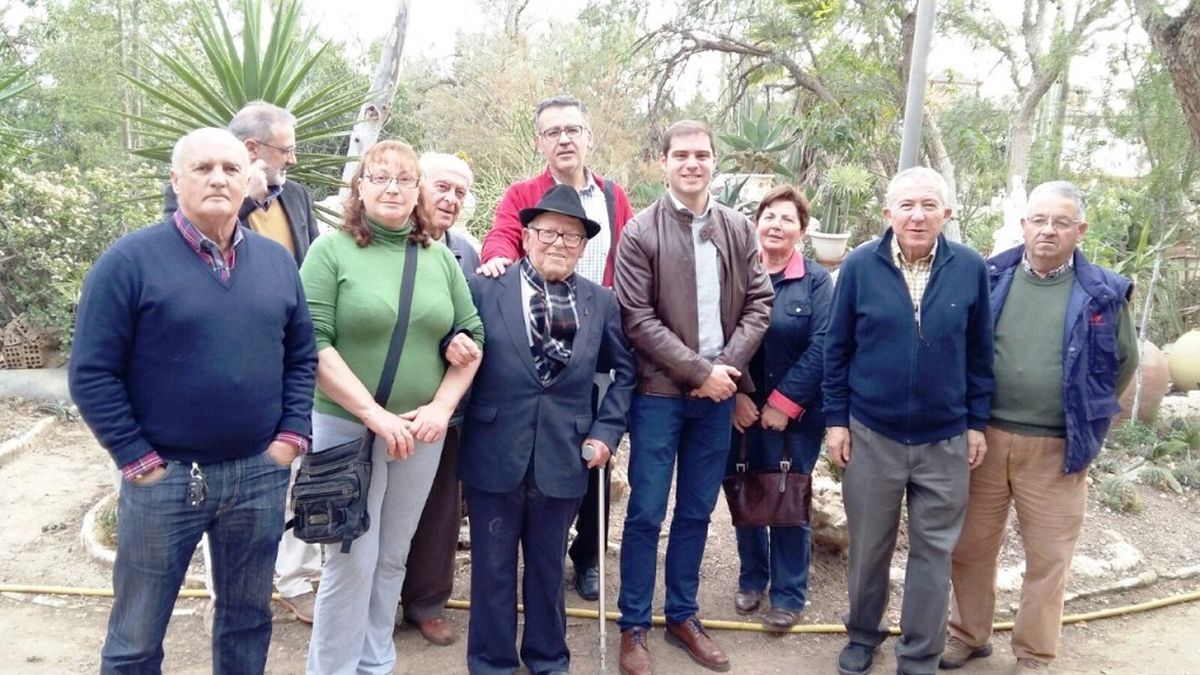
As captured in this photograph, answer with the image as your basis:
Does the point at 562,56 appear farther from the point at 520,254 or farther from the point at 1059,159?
the point at 520,254

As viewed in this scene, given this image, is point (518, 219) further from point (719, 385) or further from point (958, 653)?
point (958, 653)

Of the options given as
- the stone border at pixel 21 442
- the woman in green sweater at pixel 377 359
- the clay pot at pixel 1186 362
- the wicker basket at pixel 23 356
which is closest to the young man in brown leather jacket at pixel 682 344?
the woman in green sweater at pixel 377 359

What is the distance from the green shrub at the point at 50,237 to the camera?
7715 millimetres

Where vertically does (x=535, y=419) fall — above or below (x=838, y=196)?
below

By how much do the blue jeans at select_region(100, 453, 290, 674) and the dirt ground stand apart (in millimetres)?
830

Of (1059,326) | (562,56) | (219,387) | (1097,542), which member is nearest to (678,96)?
(562,56)

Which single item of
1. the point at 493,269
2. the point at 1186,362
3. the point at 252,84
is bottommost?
the point at 1186,362

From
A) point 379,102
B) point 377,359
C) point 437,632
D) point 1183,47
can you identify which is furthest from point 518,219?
point 1183,47

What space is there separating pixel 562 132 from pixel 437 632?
215cm

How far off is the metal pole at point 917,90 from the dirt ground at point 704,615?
2.35 m

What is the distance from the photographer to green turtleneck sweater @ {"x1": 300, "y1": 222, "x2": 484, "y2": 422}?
9.22 ft

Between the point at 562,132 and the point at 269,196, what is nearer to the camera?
the point at 269,196

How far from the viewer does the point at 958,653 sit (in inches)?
144

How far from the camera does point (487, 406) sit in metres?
3.07
